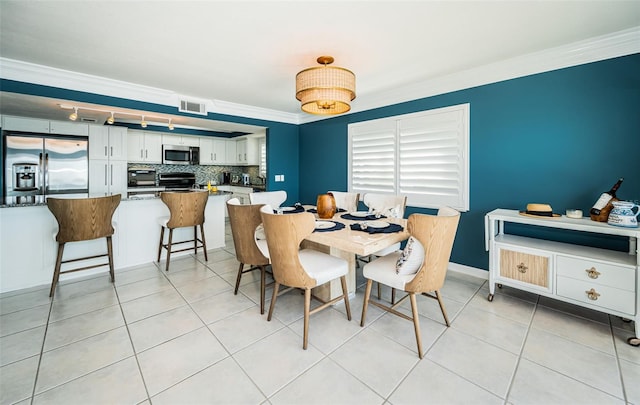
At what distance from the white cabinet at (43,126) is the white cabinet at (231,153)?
109 inches

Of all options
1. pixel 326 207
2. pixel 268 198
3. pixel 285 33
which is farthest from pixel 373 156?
pixel 285 33

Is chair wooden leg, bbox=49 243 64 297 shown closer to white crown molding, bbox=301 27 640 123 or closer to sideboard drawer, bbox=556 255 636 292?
white crown molding, bbox=301 27 640 123

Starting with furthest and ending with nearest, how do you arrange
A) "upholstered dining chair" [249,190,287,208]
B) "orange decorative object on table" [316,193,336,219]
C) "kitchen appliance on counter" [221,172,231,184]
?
1. "kitchen appliance on counter" [221,172,231,184]
2. "upholstered dining chair" [249,190,287,208]
3. "orange decorative object on table" [316,193,336,219]

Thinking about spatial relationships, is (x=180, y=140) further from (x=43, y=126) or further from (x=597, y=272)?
(x=597, y=272)

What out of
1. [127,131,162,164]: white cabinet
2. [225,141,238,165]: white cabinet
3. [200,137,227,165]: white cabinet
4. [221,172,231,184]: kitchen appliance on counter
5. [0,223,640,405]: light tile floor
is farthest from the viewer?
[221,172,231,184]: kitchen appliance on counter

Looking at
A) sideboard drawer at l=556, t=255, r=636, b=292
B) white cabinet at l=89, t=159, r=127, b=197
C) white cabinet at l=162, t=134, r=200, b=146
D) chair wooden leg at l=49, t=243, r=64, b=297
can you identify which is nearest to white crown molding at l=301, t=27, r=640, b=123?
sideboard drawer at l=556, t=255, r=636, b=292

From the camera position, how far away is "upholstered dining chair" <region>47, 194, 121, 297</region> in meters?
2.61

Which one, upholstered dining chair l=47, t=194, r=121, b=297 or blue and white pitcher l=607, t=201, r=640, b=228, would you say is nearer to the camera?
blue and white pitcher l=607, t=201, r=640, b=228

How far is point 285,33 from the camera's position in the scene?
86.9 inches

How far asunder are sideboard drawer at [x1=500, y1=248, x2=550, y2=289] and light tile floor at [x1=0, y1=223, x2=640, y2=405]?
278 millimetres

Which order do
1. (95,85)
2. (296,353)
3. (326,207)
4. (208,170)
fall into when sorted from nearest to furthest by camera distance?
1. (296,353)
2. (326,207)
3. (95,85)
4. (208,170)

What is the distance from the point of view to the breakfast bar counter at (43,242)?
2.77 m

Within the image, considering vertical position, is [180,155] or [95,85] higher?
[95,85]

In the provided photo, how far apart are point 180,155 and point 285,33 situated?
16.0 feet
